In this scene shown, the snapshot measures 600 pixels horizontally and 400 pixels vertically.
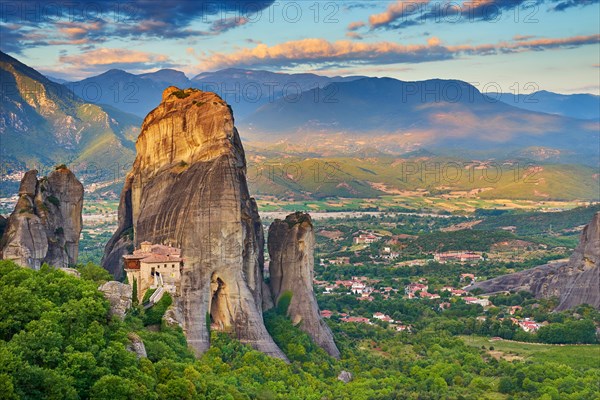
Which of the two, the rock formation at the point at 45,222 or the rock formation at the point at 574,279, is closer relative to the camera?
the rock formation at the point at 45,222

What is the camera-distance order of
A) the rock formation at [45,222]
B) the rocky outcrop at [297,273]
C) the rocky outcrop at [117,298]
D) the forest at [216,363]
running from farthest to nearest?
1. the rocky outcrop at [297,273]
2. the rock formation at [45,222]
3. the rocky outcrop at [117,298]
4. the forest at [216,363]

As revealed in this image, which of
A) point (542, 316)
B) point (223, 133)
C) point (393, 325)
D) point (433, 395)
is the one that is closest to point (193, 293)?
point (223, 133)

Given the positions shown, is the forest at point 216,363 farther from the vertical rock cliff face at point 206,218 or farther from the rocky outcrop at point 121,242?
the rocky outcrop at point 121,242

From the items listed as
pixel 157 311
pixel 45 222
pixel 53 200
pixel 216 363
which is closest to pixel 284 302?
pixel 216 363

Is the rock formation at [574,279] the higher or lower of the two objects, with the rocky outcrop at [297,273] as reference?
lower

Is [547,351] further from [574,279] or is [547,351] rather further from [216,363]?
[216,363]

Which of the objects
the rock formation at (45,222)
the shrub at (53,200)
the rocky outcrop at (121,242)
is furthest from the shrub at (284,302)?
the shrub at (53,200)

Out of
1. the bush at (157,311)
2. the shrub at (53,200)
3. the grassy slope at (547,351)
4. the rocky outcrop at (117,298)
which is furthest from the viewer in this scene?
the grassy slope at (547,351)

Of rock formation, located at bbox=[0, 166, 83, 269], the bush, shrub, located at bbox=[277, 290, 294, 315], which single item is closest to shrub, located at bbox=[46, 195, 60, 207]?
rock formation, located at bbox=[0, 166, 83, 269]
